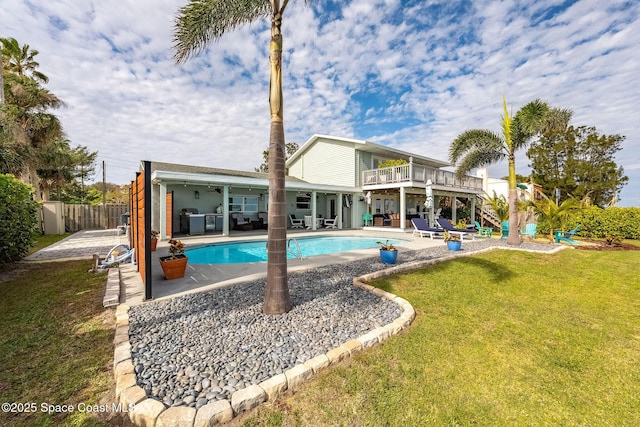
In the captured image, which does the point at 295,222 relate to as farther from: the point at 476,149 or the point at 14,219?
the point at 14,219

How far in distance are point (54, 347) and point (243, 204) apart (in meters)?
14.8

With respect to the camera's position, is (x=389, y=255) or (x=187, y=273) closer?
(x=187, y=273)

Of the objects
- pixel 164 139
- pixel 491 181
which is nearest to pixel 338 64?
pixel 164 139

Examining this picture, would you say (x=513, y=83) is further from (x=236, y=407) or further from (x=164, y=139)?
(x=164, y=139)

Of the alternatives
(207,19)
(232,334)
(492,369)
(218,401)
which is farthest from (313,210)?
(218,401)

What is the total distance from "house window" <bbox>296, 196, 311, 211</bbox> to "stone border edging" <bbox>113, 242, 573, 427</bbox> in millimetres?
16849

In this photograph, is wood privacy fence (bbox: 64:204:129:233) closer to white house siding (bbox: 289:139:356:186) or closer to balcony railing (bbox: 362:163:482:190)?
white house siding (bbox: 289:139:356:186)

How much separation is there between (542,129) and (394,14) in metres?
8.52

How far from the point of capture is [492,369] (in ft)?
9.27

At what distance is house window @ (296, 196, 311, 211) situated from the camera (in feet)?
66.8

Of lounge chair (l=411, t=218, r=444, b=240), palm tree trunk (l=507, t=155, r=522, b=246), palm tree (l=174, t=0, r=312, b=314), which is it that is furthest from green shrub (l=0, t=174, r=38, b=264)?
palm tree trunk (l=507, t=155, r=522, b=246)

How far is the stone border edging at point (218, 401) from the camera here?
6.57ft

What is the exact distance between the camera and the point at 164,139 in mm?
23156

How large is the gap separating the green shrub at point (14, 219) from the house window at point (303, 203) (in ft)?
47.1
